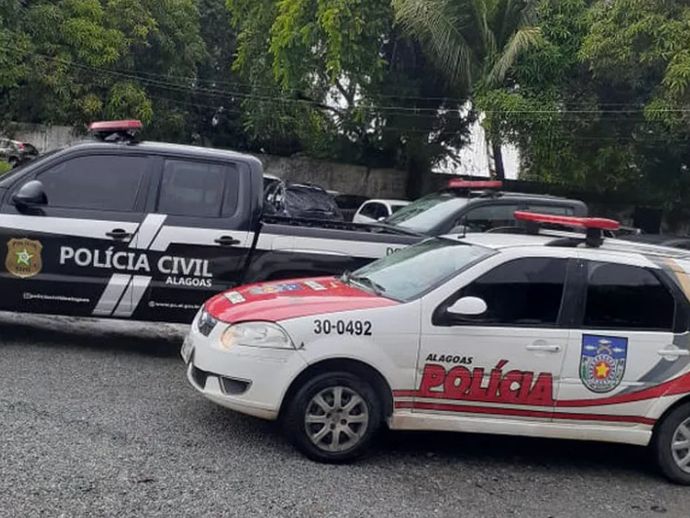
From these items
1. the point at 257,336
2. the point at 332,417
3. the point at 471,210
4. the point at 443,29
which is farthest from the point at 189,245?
the point at 443,29

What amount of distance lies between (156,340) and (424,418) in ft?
12.7

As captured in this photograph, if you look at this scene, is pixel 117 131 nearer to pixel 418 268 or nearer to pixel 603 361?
pixel 418 268

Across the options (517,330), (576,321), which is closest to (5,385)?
(517,330)

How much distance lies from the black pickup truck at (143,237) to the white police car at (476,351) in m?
1.56

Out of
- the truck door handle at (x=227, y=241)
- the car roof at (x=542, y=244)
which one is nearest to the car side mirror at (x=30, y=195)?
the truck door handle at (x=227, y=241)

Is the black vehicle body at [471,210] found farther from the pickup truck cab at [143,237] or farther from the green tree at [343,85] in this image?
the green tree at [343,85]

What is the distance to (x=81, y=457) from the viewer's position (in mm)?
4660

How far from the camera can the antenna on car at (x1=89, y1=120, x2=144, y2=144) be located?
7492 mm

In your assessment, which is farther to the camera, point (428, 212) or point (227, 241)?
point (428, 212)

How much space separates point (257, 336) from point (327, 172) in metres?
22.3

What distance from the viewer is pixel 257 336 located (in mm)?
5020

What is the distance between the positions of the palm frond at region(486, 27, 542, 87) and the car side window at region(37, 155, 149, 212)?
13.4 metres

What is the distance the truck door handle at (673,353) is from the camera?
17.5ft

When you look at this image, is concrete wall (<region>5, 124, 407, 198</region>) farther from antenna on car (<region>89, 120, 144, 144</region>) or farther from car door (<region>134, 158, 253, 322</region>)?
car door (<region>134, 158, 253, 322</region>)
